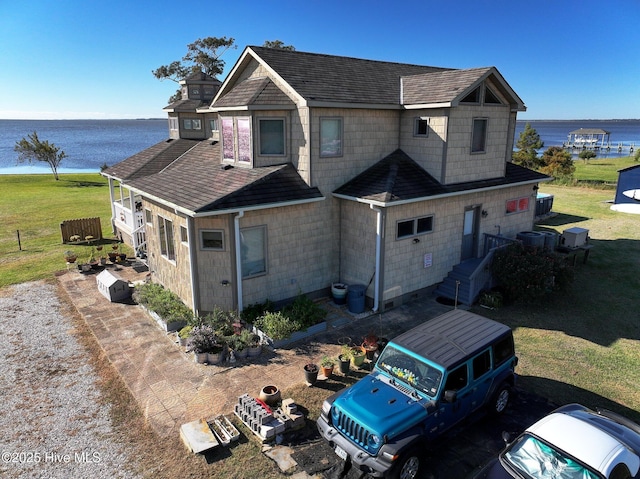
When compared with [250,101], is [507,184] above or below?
below

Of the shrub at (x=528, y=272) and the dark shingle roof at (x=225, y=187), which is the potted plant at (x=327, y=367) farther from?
the shrub at (x=528, y=272)

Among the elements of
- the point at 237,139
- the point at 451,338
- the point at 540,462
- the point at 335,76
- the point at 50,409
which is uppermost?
the point at 335,76

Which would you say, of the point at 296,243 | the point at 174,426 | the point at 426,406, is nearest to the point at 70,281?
the point at 296,243

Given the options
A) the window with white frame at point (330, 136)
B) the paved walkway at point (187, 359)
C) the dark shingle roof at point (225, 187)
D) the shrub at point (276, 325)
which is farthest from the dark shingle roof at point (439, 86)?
the shrub at point (276, 325)

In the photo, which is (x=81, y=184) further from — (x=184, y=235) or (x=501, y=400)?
(x=501, y=400)

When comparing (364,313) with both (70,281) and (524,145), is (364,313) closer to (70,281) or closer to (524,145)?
(70,281)

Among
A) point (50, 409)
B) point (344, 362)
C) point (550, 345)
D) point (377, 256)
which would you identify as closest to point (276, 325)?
point (344, 362)
